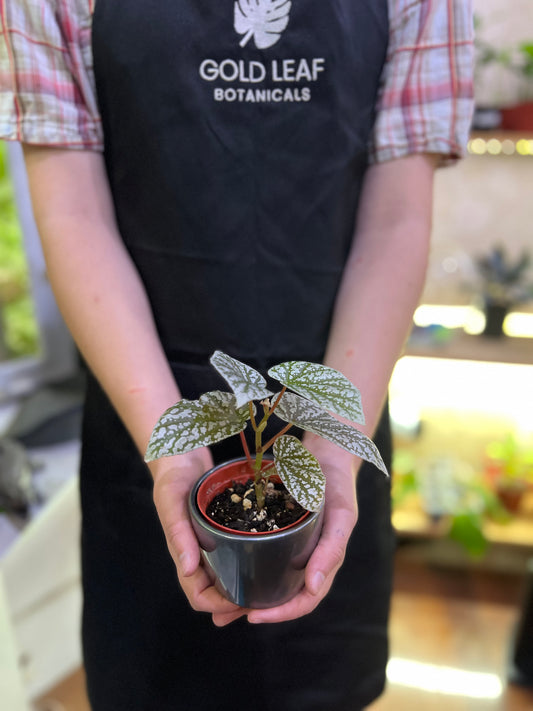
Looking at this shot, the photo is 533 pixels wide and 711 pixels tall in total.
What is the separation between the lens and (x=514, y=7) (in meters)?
1.83

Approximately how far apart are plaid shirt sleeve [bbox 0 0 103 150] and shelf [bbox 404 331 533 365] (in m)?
1.34

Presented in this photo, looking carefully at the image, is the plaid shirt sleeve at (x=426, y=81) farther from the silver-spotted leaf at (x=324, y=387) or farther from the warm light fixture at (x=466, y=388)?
the warm light fixture at (x=466, y=388)

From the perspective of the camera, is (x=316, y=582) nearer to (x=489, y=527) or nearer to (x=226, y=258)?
(x=226, y=258)

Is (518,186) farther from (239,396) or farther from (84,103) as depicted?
(239,396)

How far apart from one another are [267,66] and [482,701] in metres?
1.78

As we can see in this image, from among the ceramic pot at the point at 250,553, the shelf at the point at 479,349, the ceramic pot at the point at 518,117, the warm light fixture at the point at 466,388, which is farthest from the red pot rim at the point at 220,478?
the ceramic pot at the point at 518,117

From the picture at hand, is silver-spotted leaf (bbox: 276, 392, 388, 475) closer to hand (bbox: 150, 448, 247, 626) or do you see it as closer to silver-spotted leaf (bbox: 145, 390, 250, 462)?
silver-spotted leaf (bbox: 145, 390, 250, 462)

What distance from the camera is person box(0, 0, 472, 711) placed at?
66 centimetres

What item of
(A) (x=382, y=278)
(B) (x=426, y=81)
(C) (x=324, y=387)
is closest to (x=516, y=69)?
(B) (x=426, y=81)

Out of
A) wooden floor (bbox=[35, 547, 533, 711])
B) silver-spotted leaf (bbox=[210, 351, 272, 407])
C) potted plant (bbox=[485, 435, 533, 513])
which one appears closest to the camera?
silver-spotted leaf (bbox=[210, 351, 272, 407])

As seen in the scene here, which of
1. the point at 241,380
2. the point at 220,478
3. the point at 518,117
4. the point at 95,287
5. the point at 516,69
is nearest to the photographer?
the point at 241,380

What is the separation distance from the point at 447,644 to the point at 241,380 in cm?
177

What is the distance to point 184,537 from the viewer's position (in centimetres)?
53

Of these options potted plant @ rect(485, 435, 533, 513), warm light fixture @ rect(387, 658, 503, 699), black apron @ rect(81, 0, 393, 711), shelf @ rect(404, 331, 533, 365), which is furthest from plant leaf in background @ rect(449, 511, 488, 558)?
black apron @ rect(81, 0, 393, 711)
